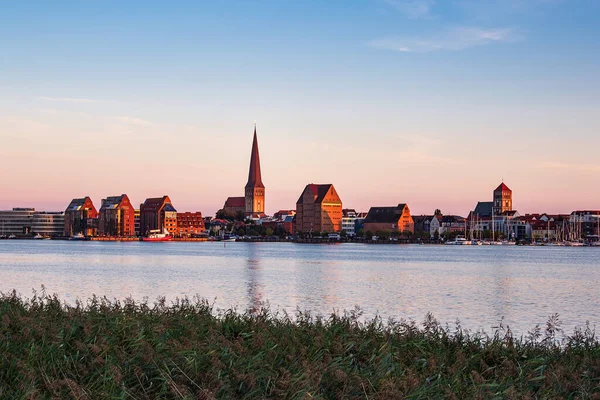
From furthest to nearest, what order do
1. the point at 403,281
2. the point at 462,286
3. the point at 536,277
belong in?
the point at 536,277
the point at 403,281
the point at 462,286

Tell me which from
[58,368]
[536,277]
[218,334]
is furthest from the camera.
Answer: [536,277]

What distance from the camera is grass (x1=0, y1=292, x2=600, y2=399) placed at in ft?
29.8

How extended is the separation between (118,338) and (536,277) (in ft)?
179

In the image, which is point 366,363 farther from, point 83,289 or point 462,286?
point 462,286

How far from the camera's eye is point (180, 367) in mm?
9898

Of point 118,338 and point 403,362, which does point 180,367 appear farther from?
point 403,362

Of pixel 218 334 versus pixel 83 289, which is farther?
pixel 83 289

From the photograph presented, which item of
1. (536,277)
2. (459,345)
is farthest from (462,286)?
(459,345)

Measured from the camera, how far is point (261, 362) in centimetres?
1040

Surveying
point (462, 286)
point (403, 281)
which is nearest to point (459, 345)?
point (462, 286)

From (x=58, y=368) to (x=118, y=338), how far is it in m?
2.01

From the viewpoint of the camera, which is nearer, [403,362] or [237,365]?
[237,365]

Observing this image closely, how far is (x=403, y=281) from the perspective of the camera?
5366 centimetres

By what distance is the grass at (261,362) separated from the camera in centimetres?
908
